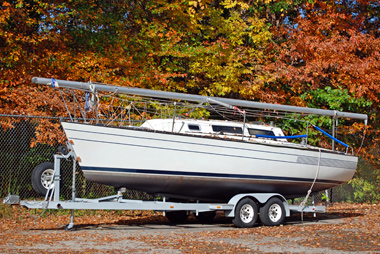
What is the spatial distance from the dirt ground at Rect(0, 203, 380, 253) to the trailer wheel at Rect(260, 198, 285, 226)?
22 centimetres

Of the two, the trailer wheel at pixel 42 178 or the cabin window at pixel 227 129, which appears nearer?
the trailer wheel at pixel 42 178

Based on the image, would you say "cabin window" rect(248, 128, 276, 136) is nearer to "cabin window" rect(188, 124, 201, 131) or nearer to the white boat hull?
the white boat hull

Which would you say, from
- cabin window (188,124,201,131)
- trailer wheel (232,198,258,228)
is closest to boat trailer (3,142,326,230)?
trailer wheel (232,198,258,228)

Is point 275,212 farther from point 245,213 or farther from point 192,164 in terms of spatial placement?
point 192,164

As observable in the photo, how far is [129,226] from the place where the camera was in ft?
45.6

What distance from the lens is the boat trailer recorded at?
472 inches

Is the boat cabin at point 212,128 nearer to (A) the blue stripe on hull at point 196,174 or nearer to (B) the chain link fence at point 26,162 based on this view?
(A) the blue stripe on hull at point 196,174

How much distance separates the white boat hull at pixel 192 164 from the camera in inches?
480

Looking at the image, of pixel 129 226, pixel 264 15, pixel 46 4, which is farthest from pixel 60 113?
pixel 264 15

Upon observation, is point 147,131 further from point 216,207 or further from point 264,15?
point 264,15

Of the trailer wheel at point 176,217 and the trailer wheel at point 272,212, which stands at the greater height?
the trailer wheel at point 272,212

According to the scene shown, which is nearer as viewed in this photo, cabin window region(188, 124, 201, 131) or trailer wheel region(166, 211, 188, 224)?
cabin window region(188, 124, 201, 131)

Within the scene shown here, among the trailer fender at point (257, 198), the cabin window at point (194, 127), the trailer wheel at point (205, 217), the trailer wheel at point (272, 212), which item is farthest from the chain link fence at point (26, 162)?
the trailer wheel at point (272, 212)

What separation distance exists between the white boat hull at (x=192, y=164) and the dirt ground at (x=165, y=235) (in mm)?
1097
